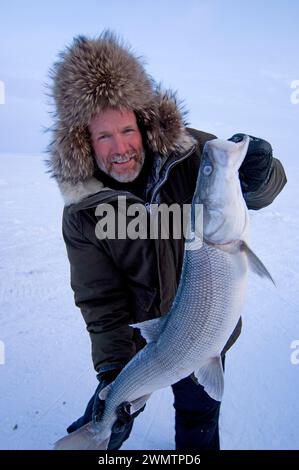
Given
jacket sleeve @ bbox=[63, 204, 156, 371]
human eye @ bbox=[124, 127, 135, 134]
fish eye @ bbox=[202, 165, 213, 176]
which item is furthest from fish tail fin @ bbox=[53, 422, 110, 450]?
human eye @ bbox=[124, 127, 135, 134]

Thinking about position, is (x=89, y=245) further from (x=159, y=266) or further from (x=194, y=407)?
(x=194, y=407)

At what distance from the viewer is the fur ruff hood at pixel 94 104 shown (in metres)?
2.45

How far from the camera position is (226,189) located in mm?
1794

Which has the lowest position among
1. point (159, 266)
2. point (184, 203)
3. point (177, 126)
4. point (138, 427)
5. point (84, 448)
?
point (138, 427)

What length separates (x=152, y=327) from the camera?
2.12m

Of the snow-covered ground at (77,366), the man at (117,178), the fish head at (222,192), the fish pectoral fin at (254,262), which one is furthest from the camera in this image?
the snow-covered ground at (77,366)

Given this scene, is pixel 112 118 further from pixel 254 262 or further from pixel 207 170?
pixel 254 262

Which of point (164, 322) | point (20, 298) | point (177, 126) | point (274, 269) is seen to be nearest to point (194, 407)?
point (164, 322)

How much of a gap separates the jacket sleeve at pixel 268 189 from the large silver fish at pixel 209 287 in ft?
1.03

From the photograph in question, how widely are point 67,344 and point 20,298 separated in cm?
113

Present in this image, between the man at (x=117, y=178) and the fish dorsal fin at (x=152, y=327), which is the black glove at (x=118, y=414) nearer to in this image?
the man at (x=117, y=178)

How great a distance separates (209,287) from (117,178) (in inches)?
40.8

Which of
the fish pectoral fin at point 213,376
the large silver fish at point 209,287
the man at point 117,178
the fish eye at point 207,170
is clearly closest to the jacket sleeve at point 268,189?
the man at point 117,178

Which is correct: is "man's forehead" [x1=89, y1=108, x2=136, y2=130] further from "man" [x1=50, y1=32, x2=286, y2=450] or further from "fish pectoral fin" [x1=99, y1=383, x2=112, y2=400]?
"fish pectoral fin" [x1=99, y1=383, x2=112, y2=400]
